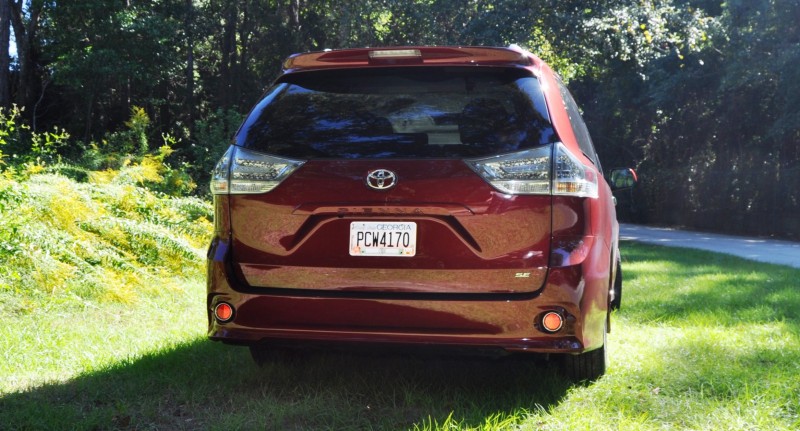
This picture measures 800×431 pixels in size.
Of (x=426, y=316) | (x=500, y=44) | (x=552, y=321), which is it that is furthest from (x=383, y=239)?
(x=500, y=44)

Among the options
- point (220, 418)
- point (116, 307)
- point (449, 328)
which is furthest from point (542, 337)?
point (116, 307)

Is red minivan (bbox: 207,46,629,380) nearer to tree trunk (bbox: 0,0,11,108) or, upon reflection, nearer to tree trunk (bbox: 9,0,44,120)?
tree trunk (bbox: 0,0,11,108)

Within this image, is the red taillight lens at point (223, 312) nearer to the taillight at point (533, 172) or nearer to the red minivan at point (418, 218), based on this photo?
the red minivan at point (418, 218)

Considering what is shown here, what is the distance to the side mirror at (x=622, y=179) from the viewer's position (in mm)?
5950

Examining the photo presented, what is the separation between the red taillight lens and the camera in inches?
151

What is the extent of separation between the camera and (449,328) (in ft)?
11.9

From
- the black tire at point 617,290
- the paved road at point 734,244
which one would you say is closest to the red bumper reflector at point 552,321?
the black tire at point 617,290

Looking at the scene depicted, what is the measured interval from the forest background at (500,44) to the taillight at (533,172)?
19.9ft

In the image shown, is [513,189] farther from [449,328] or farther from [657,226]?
[657,226]

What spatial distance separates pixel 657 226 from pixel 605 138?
6.83 m

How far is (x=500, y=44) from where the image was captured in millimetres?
16922

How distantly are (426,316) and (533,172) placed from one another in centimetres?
77

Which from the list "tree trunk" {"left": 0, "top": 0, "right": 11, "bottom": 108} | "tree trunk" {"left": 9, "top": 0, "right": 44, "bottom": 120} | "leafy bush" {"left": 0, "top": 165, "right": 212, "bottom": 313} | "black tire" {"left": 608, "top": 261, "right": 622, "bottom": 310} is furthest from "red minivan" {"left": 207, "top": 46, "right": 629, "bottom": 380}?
"tree trunk" {"left": 9, "top": 0, "right": 44, "bottom": 120}

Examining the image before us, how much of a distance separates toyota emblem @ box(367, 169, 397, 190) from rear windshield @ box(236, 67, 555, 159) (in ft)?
0.30
